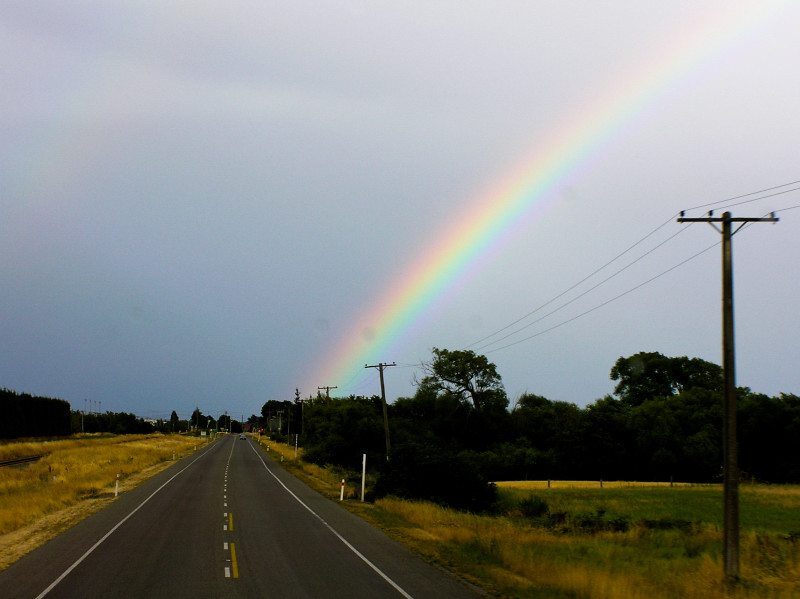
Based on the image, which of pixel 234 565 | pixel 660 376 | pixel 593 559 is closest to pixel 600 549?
pixel 593 559

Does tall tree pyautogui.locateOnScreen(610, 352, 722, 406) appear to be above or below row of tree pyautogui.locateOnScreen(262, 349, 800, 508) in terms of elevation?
above

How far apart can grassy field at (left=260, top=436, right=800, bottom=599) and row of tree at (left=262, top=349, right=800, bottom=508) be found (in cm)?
2667

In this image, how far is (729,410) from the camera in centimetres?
1725

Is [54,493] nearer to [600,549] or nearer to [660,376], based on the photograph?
[600,549]

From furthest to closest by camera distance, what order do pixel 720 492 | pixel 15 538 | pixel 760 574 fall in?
1. pixel 720 492
2. pixel 15 538
3. pixel 760 574

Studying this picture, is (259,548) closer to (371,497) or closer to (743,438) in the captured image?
(371,497)

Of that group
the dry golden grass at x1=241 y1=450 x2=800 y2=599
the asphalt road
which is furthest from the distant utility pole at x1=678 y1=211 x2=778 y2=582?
the asphalt road

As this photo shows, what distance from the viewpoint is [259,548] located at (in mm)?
19188

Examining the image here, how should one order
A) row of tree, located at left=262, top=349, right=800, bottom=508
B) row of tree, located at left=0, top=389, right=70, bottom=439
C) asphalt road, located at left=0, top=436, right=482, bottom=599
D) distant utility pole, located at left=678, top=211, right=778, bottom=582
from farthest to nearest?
row of tree, located at left=0, top=389, right=70, bottom=439, row of tree, located at left=262, top=349, right=800, bottom=508, distant utility pole, located at left=678, top=211, right=778, bottom=582, asphalt road, located at left=0, top=436, right=482, bottom=599

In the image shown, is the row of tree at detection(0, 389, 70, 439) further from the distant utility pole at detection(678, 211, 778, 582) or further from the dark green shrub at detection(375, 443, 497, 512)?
the distant utility pole at detection(678, 211, 778, 582)

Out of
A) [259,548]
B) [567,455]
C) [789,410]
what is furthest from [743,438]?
[259,548]

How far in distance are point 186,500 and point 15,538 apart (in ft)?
40.3

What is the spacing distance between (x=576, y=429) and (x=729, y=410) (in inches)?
3150

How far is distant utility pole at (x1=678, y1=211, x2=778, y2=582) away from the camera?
1683 cm
